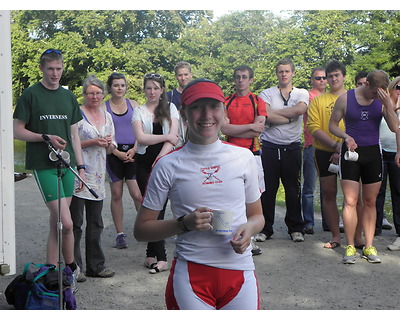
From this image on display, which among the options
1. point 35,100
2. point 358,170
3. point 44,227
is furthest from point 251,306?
point 44,227

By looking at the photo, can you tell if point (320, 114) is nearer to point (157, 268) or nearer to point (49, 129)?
point (157, 268)

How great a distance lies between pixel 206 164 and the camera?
3010 mm

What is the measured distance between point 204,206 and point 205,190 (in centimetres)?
8

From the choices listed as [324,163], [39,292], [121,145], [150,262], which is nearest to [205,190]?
[39,292]

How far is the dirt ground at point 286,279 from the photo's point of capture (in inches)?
225

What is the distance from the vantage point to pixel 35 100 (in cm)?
570

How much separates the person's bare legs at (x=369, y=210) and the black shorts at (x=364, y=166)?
0.28ft

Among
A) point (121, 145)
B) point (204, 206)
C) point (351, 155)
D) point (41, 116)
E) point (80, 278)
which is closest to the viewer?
point (204, 206)

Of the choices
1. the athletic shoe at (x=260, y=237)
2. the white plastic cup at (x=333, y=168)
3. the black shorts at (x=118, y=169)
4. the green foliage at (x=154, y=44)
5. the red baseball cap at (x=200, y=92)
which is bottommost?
the athletic shoe at (x=260, y=237)

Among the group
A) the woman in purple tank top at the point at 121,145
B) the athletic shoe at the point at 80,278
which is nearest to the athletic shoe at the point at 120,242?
the woman in purple tank top at the point at 121,145

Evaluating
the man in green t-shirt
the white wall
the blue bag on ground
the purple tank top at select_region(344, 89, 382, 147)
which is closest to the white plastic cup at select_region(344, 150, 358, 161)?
the purple tank top at select_region(344, 89, 382, 147)

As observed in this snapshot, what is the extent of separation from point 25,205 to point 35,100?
6.80 meters

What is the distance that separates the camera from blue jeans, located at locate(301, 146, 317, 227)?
8.96 meters

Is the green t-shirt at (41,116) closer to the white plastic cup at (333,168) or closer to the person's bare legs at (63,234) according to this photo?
the person's bare legs at (63,234)
